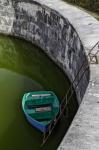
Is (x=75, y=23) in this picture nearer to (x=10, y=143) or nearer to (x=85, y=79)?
(x=85, y=79)

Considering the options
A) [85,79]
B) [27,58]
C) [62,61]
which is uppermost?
[85,79]

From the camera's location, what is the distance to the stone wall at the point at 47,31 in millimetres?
19253

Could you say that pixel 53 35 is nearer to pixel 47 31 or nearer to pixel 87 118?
pixel 47 31

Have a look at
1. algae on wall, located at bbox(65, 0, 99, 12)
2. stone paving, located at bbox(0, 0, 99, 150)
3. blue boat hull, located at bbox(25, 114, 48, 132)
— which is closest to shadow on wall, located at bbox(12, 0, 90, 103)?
stone paving, located at bbox(0, 0, 99, 150)

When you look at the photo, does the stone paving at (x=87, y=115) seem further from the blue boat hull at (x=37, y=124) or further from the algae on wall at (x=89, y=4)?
the blue boat hull at (x=37, y=124)

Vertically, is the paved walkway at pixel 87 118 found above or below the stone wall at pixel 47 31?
above

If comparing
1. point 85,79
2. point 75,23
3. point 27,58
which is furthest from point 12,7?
point 85,79

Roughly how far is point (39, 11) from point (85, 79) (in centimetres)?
971

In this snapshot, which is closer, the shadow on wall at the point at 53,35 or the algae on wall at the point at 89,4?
the shadow on wall at the point at 53,35

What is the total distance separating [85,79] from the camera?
16.1 metres

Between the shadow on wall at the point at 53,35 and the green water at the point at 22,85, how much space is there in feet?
2.29

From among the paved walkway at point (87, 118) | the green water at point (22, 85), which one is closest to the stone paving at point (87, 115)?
the paved walkway at point (87, 118)

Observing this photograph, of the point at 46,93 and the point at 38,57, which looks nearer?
the point at 46,93

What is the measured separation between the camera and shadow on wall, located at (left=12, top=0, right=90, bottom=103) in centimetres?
1873
